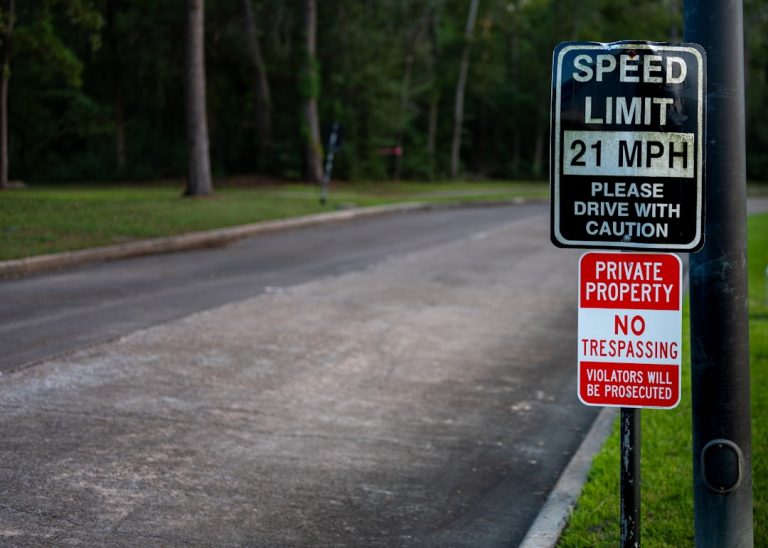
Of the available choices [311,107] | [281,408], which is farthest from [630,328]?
[311,107]

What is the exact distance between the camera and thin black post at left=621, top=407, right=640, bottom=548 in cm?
394

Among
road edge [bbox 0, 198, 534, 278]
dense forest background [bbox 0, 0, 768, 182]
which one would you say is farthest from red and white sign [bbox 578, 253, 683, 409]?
dense forest background [bbox 0, 0, 768, 182]

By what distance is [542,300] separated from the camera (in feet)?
45.6

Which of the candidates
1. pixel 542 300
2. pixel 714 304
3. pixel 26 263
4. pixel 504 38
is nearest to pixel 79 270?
pixel 26 263

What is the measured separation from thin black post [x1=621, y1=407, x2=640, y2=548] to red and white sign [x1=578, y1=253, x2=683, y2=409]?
66 millimetres

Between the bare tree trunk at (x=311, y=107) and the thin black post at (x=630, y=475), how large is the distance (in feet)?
116

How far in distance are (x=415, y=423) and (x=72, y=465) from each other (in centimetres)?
252

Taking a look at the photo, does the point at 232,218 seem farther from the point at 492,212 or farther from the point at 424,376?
the point at 424,376

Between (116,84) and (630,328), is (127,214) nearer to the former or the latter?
(630,328)

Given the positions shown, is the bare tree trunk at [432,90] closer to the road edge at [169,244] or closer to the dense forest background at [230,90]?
the dense forest background at [230,90]

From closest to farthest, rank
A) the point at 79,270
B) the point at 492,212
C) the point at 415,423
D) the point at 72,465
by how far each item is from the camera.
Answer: the point at 72,465 < the point at 415,423 < the point at 79,270 < the point at 492,212

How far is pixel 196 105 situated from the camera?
90.8 ft

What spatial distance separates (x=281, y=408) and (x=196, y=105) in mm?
20660

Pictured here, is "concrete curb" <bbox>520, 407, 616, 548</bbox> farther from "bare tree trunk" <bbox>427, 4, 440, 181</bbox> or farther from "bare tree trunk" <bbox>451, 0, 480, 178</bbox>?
"bare tree trunk" <bbox>451, 0, 480, 178</bbox>
